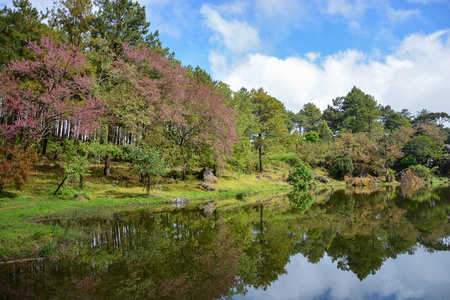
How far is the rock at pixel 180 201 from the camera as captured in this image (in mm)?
20334

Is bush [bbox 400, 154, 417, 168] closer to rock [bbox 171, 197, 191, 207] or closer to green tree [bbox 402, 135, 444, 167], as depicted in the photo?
green tree [bbox 402, 135, 444, 167]

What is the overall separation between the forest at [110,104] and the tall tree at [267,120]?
0.16 metres

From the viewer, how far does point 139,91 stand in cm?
2430

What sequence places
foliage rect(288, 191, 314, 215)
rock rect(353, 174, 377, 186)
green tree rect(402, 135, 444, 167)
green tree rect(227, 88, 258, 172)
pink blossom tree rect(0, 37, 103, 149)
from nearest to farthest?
pink blossom tree rect(0, 37, 103, 149) < foliage rect(288, 191, 314, 215) < green tree rect(227, 88, 258, 172) < rock rect(353, 174, 377, 186) < green tree rect(402, 135, 444, 167)

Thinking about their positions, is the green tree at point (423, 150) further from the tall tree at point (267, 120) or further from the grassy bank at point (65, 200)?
the grassy bank at point (65, 200)

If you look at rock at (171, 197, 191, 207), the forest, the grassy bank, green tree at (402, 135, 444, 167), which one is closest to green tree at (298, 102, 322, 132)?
green tree at (402, 135, 444, 167)

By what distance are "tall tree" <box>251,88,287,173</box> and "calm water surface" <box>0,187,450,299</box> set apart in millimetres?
28171

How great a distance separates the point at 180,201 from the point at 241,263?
13516 mm

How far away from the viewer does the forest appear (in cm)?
1817

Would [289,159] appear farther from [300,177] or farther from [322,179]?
[300,177]

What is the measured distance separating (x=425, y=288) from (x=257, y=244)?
16.7 ft

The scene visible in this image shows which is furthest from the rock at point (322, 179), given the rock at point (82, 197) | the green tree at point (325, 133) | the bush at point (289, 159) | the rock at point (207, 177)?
the rock at point (82, 197)

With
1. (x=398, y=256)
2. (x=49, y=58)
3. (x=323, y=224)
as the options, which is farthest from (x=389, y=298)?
(x=49, y=58)

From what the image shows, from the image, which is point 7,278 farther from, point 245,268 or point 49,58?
point 49,58
